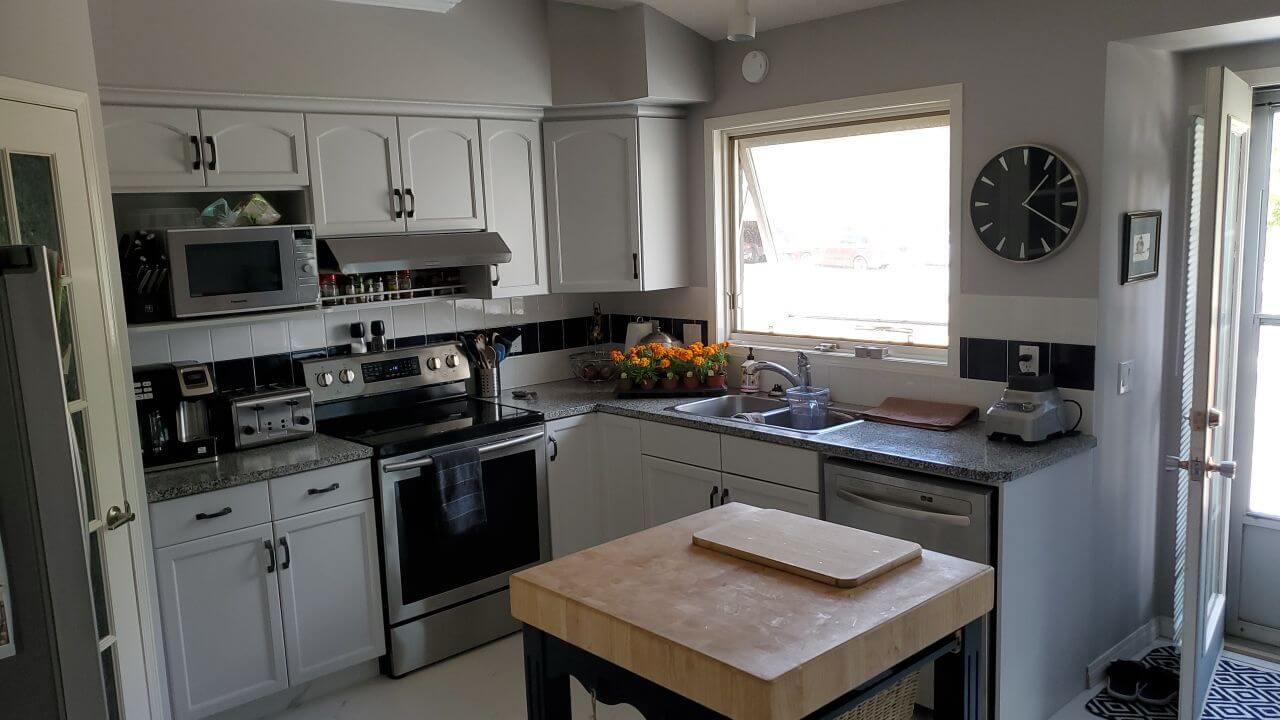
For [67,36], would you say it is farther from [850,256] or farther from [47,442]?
[850,256]

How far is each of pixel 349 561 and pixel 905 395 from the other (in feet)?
7.04

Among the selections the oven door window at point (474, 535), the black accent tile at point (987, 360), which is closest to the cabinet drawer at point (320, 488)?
the oven door window at point (474, 535)

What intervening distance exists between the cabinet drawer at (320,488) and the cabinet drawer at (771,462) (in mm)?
1303

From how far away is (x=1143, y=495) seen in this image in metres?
3.62

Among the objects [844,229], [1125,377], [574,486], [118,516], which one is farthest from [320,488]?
[1125,377]

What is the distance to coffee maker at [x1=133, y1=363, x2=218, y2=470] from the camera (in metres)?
3.25

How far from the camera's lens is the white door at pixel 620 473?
4070 millimetres

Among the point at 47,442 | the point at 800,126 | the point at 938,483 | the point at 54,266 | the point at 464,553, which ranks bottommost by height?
the point at 464,553

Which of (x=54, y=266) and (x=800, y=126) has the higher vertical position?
(x=800, y=126)

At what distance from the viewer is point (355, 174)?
12.2 feet

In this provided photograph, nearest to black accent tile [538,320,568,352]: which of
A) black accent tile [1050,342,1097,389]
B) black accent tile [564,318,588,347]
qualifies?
black accent tile [564,318,588,347]

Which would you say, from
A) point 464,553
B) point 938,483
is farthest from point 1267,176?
point 464,553

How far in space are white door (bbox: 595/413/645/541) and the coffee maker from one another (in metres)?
1.54

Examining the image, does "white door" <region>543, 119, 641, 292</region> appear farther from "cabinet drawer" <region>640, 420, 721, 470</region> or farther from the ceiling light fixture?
the ceiling light fixture
